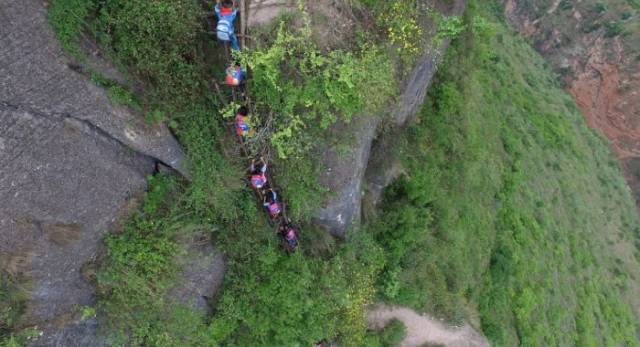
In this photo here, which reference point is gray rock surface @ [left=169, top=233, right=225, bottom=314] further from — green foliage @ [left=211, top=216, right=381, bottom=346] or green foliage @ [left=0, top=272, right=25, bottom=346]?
green foliage @ [left=0, top=272, right=25, bottom=346]

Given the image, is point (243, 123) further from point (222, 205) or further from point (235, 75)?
point (222, 205)

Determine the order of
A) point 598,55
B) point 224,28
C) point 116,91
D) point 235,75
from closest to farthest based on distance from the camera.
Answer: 1. point 116,91
2. point 224,28
3. point 235,75
4. point 598,55

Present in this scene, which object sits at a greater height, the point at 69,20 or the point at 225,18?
the point at 225,18

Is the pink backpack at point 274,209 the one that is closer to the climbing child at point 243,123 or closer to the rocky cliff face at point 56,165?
the climbing child at point 243,123

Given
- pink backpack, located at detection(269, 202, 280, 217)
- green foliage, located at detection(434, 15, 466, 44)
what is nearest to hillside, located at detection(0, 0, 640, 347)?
green foliage, located at detection(434, 15, 466, 44)

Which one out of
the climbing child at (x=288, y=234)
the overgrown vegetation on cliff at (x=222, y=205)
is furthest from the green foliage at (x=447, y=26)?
the climbing child at (x=288, y=234)

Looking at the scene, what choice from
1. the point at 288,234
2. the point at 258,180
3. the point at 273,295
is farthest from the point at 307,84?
the point at 273,295

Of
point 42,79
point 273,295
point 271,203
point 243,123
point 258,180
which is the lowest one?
point 273,295
